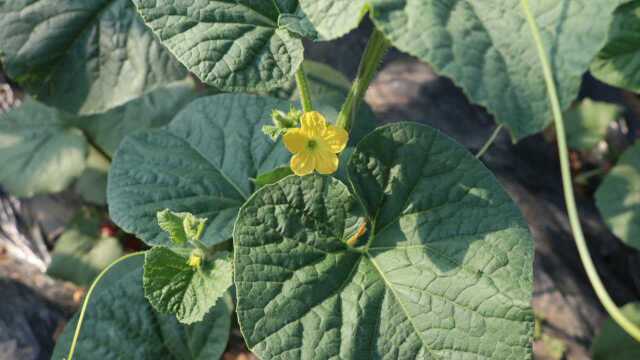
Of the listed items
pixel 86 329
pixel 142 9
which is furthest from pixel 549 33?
pixel 86 329

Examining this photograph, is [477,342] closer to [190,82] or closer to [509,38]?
[509,38]

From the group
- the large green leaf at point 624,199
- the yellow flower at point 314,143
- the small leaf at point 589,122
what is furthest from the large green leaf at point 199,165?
the small leaf at point 589,122

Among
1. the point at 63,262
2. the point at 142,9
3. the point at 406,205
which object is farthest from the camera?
the point at 63,262

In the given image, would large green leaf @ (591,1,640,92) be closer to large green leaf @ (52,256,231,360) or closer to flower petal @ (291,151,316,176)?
flower petal @ (291,151,316,176)

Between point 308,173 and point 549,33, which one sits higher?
point 549,33

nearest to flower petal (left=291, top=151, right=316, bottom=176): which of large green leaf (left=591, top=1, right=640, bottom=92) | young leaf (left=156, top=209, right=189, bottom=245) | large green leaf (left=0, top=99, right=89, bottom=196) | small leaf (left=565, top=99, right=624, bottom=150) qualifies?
young leaf (left=156, top=209, right=189, bottom=245)

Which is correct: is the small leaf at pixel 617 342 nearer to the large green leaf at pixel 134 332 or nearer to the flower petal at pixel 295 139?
the large green leaf at pixel 134 332

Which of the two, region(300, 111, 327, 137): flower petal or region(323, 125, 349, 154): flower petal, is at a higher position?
region(300, 111, 327, 137): flower petal
